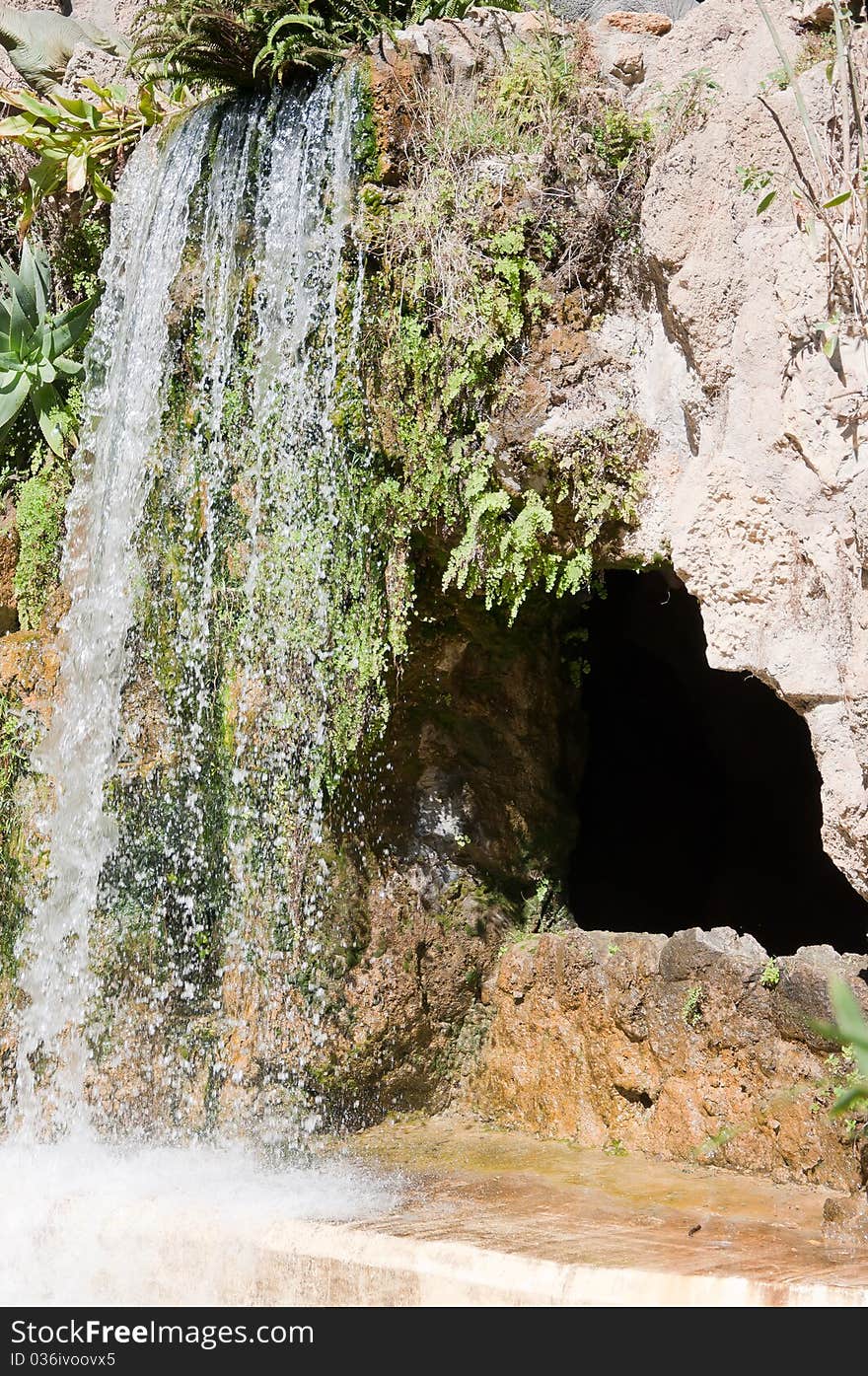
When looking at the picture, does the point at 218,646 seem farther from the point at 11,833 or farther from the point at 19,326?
the point at 19,326

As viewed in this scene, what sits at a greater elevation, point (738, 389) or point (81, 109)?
point (81, 109)

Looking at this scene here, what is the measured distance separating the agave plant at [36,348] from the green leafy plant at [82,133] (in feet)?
1.24

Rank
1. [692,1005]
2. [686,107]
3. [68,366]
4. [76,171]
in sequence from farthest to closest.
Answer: [68,366] < [76,171] < [692,1005] < [686,107]

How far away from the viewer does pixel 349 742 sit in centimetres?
593

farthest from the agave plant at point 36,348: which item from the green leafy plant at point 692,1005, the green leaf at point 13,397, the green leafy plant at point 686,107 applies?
the green leafy plant at point 692,1005

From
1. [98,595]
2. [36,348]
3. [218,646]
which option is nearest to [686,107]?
[218,646]

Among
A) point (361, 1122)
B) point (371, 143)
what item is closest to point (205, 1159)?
point (361, 1122)

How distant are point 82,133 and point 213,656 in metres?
3.19

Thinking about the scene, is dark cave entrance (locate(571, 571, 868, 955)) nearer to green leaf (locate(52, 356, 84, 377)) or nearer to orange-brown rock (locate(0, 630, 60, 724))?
orange-brown rock (locate(0, 630, 60, 724))

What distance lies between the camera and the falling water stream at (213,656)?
586 centimetres

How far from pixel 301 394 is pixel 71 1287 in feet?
12.8

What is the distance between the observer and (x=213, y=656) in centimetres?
604

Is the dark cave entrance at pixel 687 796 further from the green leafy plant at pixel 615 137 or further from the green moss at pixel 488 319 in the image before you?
the green leafy plant at pixel 615 137

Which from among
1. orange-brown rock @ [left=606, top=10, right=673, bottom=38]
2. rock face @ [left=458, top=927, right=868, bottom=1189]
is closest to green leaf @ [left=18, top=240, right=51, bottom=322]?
orange-brown rock @ [left=606, top=10, right=673, bottom=38]
